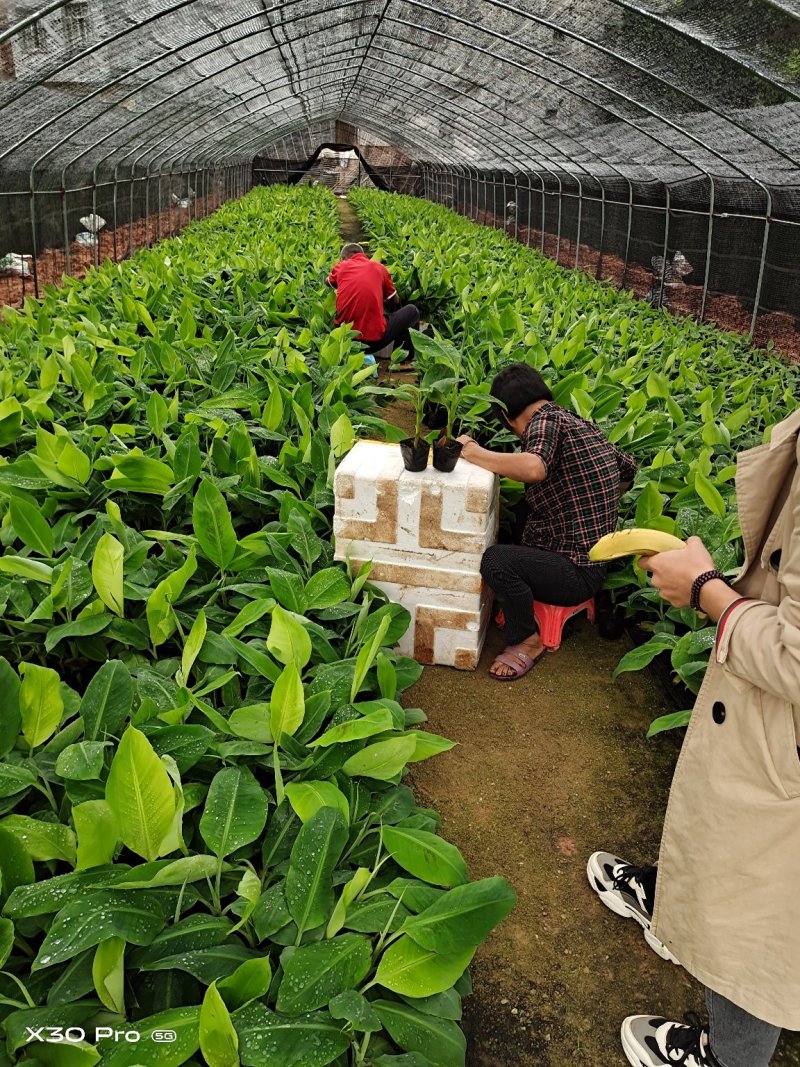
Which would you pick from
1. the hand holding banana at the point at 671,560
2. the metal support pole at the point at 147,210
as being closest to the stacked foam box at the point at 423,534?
the hand holding banana at the point at 671,560

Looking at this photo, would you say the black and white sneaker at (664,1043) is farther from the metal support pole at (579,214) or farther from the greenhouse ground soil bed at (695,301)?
the metal support pole at (579,214)

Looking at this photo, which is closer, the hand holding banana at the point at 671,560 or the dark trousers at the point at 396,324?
the hand holding banana at the point at 671,560

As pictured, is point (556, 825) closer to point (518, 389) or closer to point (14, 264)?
point (518, 389)

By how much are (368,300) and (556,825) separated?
5.54 meters

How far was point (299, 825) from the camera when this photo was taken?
74.9 inches

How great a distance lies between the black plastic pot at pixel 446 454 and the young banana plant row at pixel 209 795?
1.79 feet

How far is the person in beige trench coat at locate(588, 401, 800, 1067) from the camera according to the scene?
4.79 feet

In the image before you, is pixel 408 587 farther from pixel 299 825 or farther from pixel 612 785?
pixel 299 825

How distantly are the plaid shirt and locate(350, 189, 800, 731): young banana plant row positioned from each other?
0.54 ft

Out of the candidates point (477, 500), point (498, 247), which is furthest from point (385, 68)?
point (477, 500)

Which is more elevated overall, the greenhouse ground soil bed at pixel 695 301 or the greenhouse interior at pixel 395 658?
the greenhouse ground soil bed at pixel 695 301

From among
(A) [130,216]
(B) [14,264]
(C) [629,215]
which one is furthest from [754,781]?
(A) [130,216]

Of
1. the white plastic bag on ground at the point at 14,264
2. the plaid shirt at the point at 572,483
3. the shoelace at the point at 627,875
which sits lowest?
the shoelace at the point at 627,875

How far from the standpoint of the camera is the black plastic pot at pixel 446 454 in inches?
122
